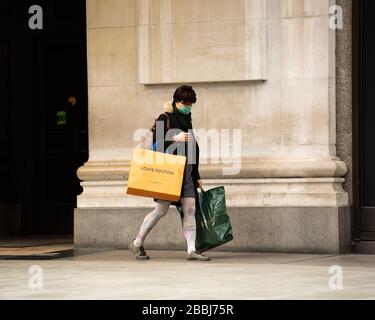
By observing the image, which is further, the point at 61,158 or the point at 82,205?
the point at 61,158

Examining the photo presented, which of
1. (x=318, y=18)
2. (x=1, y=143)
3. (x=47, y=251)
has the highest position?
(x=318, y=18)

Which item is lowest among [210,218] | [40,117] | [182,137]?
[210,218]

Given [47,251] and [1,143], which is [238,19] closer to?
[47,251]

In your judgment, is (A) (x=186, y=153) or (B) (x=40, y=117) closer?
(A) (x=186, y=153)

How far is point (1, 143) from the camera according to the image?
19.6m

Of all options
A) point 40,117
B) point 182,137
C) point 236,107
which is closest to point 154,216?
point 182,137

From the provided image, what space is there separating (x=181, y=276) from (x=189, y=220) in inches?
69.3

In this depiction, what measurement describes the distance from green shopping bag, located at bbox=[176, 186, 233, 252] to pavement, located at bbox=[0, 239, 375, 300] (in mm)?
269

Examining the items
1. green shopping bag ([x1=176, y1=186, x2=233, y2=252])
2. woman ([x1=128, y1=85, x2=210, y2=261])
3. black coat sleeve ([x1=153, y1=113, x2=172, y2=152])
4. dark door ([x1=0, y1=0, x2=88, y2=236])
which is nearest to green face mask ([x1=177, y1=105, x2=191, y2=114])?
woman ([x1=128, y1=85, x2=210, y2=261])

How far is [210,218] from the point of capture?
1384 cm

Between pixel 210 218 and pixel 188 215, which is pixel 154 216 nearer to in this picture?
pixel 188 215

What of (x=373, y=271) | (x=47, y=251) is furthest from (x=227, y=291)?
(x=47, y=251)

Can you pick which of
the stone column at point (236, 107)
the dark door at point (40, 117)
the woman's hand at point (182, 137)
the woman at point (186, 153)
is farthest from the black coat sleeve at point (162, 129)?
the dark door at point (40, 117)

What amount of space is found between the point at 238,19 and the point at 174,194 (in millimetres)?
2921
